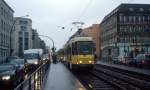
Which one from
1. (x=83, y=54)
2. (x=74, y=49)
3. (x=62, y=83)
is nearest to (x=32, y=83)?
(x=62, y=83)

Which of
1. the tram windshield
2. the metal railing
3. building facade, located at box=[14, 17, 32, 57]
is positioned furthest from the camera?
building facade, located at box=[14, 17, 32, 57]

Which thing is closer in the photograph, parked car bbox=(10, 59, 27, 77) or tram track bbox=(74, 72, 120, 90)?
tram track bbox=(74, 72, 120, 90)

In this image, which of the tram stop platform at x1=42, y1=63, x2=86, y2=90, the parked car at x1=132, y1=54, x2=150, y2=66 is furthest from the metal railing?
the parked car at x1=132, y1=54, x2=150, y2=66

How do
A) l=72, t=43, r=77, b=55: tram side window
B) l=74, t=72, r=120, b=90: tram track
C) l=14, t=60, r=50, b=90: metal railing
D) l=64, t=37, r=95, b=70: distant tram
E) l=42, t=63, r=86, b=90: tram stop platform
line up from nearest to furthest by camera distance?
l=14, t=60, r=50, b=90: metal railing, l=42, t=63, r=86, b=90: tram stop platform, l=74, t=72, r=120, b=90: tram track, l=64, t=37, r=95, b=70: distant tram, l=72, t=43, r=77, b=55: tram side window

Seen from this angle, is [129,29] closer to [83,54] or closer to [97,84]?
[83,54]

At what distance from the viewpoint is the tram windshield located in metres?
31.6

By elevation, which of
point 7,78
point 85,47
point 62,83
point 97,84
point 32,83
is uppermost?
point 85,47

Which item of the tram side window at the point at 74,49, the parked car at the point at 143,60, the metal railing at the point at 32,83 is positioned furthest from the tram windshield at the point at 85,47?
the metal railing at the point at 32,83

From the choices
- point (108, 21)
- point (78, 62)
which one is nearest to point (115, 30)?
point (108, 21)

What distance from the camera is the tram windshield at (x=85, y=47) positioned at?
31.6m

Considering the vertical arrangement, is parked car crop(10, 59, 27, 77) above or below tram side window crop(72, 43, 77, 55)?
below

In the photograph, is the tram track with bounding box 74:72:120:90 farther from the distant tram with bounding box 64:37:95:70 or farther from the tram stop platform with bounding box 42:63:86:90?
the distant tram with bounding box 64:37:95:70

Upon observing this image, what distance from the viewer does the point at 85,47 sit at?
31.8 meters

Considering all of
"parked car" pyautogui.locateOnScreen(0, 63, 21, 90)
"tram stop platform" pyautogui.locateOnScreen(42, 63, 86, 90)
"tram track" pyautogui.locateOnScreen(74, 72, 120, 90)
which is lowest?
"tram track" pyautogui.locateOnScreen(74, 72, 120, 90)
